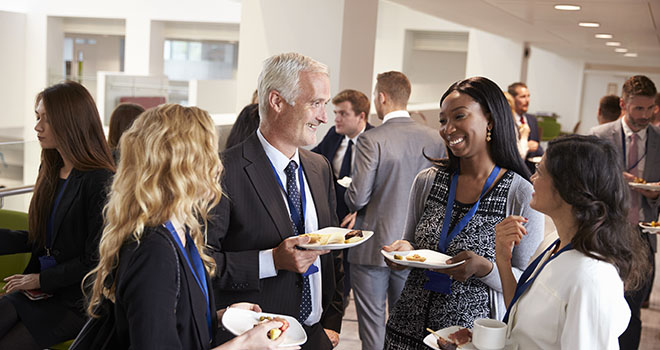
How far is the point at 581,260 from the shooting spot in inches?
57.6

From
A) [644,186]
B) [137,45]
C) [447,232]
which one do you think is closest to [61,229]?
[447,232]

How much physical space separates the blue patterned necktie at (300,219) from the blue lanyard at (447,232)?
0.38 meters

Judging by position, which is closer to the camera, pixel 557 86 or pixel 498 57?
pixel 498 57

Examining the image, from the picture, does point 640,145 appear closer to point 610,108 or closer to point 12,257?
point 610,108

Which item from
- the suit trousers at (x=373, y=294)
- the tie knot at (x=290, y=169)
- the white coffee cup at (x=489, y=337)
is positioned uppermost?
the tie knot at (x=290, y=169)

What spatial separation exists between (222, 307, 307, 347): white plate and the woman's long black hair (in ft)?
2.93

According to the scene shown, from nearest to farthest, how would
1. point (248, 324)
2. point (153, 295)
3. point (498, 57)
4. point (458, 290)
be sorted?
point (153, 295), point (248, 324), point (458, 290), point (498, 57)

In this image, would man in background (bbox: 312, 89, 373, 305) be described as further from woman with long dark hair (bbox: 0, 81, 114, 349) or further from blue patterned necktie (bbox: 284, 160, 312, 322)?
blue patterned necktie (bbox: 284, 160, 312, 322)

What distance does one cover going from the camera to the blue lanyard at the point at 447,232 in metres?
2.03

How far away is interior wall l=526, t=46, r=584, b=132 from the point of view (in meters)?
21.5

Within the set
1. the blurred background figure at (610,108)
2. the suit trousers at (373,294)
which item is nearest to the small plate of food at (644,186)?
the suit trousers at (373,294)

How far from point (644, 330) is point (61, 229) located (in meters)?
4.26

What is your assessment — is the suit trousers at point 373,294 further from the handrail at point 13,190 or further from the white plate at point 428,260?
the handrail at point 13,190

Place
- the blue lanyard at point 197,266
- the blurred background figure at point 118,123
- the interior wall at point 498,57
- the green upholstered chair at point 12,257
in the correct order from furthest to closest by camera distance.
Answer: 1. the interior wall at point 498,57
2. the blurred background figure at point 118,123
3. the green upholstered chair at point 12,257
4. the blue lanyard at point 197,266
